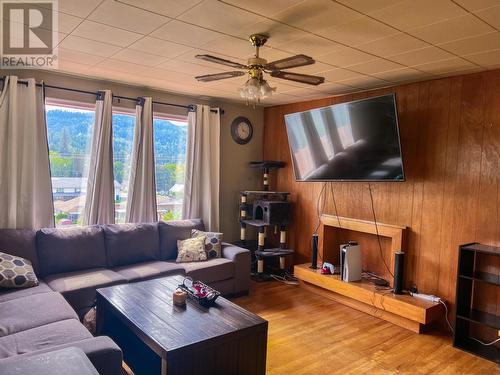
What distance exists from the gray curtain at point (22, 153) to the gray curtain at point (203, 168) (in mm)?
1633

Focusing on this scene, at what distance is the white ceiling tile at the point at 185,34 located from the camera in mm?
2342

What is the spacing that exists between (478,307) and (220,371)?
8.06 ft

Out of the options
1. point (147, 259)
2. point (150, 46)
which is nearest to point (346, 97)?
point (150, 46)

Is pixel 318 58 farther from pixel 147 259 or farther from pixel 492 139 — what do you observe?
pixel 147 259

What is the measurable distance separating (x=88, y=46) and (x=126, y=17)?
0.77 m

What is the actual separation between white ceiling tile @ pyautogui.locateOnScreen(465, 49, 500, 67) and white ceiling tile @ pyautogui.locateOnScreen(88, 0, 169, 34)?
7.53 ft

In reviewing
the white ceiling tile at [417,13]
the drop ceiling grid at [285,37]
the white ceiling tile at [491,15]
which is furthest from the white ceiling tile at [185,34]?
the white ceiling tile at [491,15]

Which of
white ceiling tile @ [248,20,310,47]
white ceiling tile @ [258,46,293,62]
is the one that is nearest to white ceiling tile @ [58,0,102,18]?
white ceiling tile @ [248,20,310,47]

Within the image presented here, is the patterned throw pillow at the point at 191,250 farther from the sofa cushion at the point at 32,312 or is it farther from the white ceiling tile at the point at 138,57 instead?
the white ceiling tile at the point at 138,57

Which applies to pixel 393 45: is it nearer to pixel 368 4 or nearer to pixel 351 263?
pixel 368 4

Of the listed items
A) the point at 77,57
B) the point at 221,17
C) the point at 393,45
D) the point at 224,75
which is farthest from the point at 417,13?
the point at 77,57

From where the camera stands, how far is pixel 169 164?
4578 millimetres

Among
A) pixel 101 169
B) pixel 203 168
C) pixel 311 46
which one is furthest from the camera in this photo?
pixel 203 168

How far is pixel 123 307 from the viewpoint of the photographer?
2.45 metres
